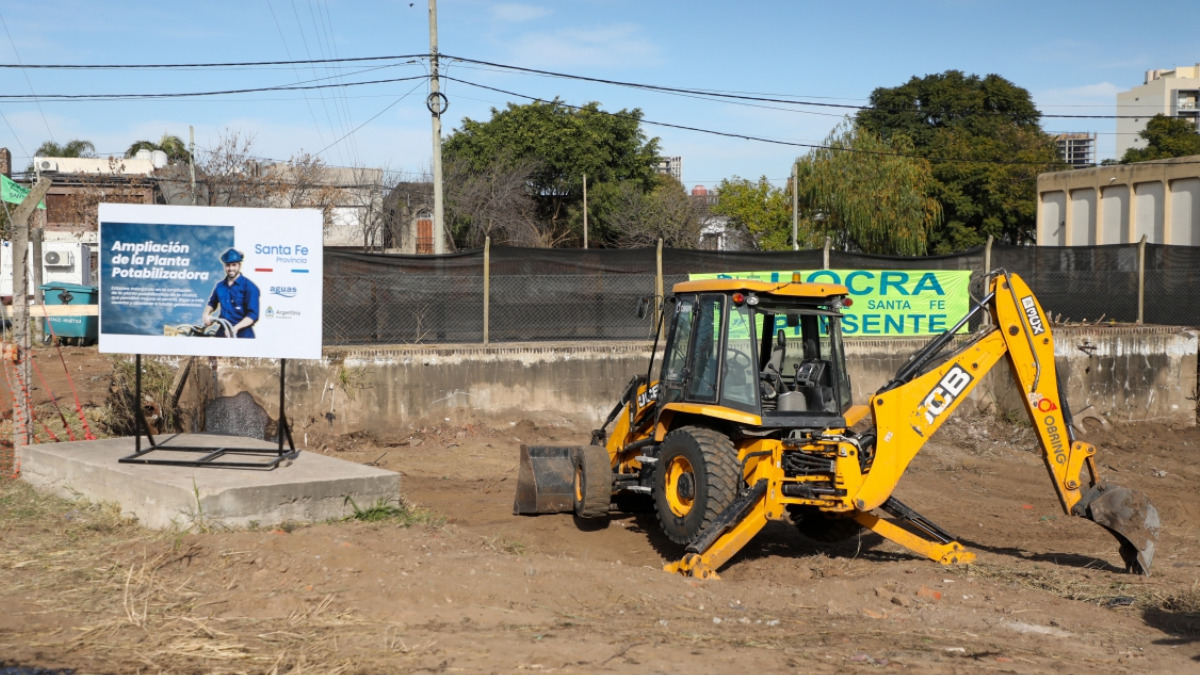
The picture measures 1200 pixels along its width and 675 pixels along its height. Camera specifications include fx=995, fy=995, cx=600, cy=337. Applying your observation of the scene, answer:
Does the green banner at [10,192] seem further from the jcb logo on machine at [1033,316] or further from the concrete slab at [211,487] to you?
the jcb logo on machine at [1033,316]

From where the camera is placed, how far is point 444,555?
7328 millimetres

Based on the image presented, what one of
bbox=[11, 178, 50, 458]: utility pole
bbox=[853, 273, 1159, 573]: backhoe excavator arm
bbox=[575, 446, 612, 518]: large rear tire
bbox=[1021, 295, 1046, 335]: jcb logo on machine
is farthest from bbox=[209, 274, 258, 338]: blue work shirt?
bbox=[1021, 295, 1046, 335]: jcb logo on machine

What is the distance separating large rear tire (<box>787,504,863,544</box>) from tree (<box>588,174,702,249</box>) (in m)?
33.9

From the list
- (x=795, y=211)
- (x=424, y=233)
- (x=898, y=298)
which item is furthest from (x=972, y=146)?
(x=898, y=298)

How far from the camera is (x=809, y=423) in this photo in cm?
805

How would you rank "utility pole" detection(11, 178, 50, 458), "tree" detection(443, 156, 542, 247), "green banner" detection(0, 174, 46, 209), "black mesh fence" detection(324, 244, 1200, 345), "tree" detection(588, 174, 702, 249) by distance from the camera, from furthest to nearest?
1. "tree" detection(588, 174, 702, 249)
2. "tree" detection(443, 156, 542, 247)
3. "black mesh fence" detection(324, 244, 1200, 345)
4. "green banner" detection(0, 174, 46, 209)
5. "utility pole" detection(11, 178, 50, 458)

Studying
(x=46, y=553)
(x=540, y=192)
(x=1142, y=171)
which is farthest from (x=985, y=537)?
(x=540, y=192)

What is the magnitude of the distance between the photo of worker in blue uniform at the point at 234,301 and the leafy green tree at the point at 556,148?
35098 mm

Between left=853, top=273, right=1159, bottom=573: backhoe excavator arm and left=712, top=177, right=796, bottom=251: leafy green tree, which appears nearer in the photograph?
left=853, top=273, right=1159, bottom=573: backhoe excavator arm

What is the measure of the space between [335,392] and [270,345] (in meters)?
5.45

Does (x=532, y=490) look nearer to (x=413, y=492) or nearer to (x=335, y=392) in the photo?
(x=413, y=492)

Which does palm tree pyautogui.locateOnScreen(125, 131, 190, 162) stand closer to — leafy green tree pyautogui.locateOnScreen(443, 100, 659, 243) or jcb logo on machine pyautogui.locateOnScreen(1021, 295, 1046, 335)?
leafy green tree pyautogui.locateOnScreen(443, 100, 659, 243)

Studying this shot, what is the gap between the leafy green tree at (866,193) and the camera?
42750 mm

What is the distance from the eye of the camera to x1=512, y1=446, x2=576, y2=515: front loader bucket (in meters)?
9.91
